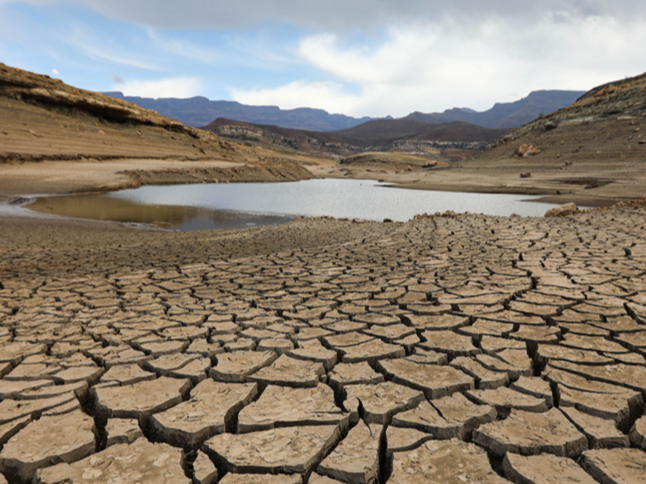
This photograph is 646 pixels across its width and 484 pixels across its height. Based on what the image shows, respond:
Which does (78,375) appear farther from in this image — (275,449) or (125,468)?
(275,449)

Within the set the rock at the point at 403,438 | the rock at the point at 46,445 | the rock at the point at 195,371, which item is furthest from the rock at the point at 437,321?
the rock at the point at 46,445

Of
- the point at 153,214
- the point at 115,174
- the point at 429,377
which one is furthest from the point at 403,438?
the point at 115,174

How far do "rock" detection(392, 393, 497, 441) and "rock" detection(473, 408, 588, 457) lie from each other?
0.04 meters

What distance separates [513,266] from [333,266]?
189 centimetres

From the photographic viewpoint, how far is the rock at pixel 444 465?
126cm

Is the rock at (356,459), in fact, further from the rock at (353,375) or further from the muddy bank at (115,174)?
the muddy bank at (115,174)

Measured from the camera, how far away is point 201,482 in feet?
4.16

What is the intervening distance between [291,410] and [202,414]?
37 cm

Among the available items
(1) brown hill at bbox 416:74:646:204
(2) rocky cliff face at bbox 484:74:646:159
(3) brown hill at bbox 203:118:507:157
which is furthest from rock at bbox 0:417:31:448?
(3) brown hill at bbox 203:118:507:157

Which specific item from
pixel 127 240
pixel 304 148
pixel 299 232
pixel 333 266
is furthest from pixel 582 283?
pixel 304 148

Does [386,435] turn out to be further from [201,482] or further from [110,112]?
[110,112]

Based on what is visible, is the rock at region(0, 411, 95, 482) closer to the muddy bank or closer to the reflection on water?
the reflection on water

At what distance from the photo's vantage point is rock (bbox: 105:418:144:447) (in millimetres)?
1495

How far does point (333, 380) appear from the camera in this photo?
6.16 feet
